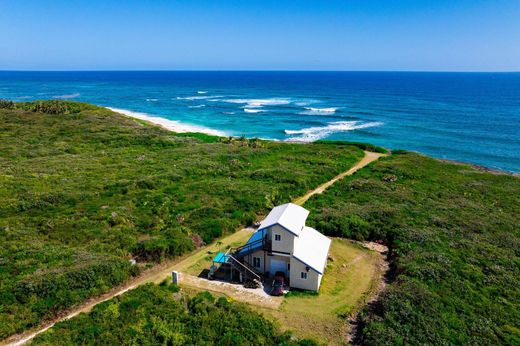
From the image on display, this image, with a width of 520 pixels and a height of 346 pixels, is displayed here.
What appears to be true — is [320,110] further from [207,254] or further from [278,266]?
[278,266]

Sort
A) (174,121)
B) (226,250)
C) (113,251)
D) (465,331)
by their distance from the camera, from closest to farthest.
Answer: (465,331)
(113,251)
(226,250)
(174,121)

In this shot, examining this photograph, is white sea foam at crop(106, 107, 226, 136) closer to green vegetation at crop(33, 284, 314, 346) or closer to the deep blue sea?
the deep blue sea

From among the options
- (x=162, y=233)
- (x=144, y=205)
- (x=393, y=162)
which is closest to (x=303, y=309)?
(x=162, y=233)

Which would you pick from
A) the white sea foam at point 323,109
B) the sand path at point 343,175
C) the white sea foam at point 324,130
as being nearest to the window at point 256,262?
the sand path at point 343,175

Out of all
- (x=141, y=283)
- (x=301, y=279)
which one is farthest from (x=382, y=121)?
(x=141, y=283)

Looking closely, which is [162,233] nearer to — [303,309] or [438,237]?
[303,309]

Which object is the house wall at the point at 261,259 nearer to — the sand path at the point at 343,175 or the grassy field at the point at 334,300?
the grassy field at the point at 334,300
